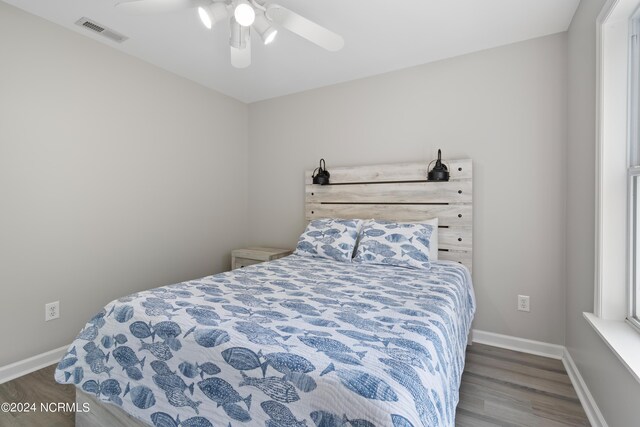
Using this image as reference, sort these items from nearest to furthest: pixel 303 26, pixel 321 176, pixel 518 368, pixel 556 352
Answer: pixel 303 26
pixel 518 368
pixel 556 352
pixel 321 176

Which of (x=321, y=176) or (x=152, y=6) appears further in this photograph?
(x=321, y=176)

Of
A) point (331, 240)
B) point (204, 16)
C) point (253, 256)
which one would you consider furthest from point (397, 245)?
point (204, 16)

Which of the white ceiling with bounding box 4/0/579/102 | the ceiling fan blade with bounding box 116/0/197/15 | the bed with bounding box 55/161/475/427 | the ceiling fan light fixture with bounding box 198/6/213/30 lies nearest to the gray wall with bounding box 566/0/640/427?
the white ceiling with bounding box 4/0/579/102

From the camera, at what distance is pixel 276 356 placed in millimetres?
1033

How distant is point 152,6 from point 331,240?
194cm

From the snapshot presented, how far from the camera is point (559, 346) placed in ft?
7.63

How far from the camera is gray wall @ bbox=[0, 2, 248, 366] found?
2076 millimetres

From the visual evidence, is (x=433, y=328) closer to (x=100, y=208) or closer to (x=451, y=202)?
(x=451, y=202)

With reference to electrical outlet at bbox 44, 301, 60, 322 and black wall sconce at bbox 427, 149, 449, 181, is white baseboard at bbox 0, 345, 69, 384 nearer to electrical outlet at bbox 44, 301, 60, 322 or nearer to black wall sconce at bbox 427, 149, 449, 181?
electrical outlet at bbox 44, 301, 60, 322

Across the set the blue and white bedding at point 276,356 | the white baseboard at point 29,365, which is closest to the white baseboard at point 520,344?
the blue and white bedding at point 276,356

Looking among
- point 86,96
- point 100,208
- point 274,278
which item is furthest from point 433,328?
point 86,96

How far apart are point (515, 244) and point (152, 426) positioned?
102 inches

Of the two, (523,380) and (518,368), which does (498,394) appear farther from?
(518,368)

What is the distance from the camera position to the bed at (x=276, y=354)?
924 millimetres
